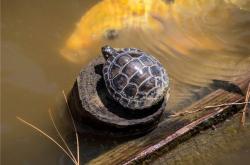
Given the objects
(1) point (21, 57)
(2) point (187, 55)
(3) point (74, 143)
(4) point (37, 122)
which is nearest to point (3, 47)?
(1) point (21, 57)

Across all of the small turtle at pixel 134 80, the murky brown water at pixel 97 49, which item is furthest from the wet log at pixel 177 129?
the small turtle at pixel 134 80

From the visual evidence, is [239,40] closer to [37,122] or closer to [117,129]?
[117,129]

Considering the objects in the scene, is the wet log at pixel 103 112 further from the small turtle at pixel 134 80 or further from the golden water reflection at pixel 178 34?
the golden water reflection at pixel 178 34

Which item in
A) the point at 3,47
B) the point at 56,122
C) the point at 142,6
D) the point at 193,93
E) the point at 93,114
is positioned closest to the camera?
the point at 93,114

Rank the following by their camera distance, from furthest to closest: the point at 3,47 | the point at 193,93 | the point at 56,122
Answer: the point at 3,47, the point at 193,93, the point at 56,122

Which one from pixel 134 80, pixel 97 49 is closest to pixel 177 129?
pixel 134 80

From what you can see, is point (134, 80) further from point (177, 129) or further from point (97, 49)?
point (97, 49)
